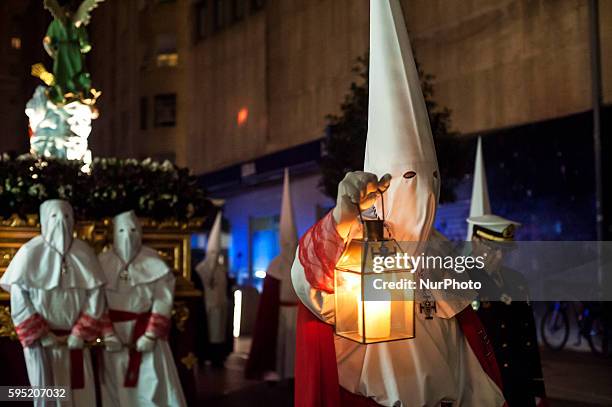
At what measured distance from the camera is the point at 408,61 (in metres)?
2.92

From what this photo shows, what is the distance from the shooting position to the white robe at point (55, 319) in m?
5.64

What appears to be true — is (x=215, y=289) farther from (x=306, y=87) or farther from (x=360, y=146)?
(x=306, y=87)

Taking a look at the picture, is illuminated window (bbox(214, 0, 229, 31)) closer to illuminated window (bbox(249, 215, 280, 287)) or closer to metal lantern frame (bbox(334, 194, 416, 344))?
illuminated window (bbox(249, 215, 280, 287))

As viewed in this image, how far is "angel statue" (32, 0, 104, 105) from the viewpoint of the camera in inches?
315

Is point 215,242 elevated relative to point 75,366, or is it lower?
elevated

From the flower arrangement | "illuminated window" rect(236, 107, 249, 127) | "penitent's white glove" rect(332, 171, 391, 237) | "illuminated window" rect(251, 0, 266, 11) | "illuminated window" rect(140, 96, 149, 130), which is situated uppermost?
"illuminated window" rect(251, 0, 266, 11)

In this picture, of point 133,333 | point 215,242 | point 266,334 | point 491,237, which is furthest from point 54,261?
point 215,242

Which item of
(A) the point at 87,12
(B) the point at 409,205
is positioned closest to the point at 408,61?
(B) the point at 409,205

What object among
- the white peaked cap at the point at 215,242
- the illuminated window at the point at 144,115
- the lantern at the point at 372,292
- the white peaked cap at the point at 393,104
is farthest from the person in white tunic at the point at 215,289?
the illuminated window at the point at 144,115

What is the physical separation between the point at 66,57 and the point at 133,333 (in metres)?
3.58

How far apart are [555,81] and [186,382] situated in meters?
8.03

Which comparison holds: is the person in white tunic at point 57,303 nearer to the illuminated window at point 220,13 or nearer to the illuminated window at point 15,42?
the illuminated window at point 220,13

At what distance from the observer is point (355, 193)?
2.44 m

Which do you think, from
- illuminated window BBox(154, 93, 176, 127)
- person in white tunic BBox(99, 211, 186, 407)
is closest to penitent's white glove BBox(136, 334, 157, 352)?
person in white tunic BBox(99, 211, 186, 407)
